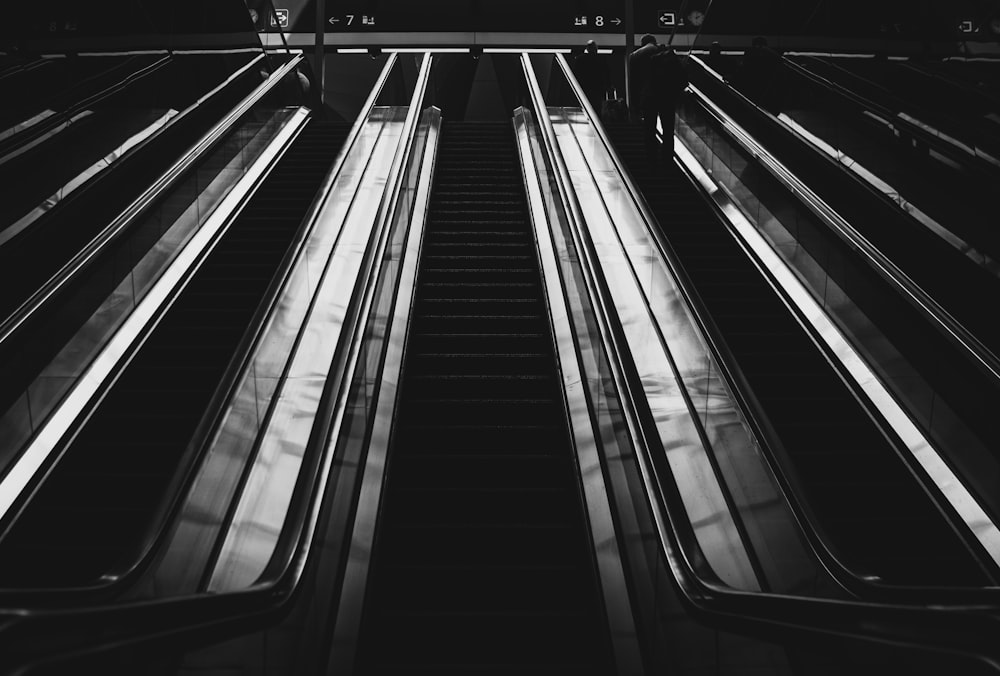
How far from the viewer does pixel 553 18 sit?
52.3ft

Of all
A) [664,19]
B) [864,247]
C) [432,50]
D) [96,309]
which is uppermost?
[664,19]

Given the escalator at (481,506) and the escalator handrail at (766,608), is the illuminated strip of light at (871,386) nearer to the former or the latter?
the escalator handrail at (766,608)

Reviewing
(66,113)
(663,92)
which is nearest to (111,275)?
(66,113)

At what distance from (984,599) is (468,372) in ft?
11.7

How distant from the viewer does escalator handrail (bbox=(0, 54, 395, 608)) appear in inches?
79.2

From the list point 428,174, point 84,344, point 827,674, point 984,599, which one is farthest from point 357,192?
point 984,599

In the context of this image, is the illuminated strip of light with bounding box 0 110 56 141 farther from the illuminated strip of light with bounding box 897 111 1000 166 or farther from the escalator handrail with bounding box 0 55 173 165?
the illuminated strip of light with bounding box 897 111 1000 166

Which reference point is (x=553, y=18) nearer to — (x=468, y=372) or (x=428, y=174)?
(x=428, y=174)

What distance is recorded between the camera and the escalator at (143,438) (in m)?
3.38

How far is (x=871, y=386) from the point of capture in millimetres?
4293

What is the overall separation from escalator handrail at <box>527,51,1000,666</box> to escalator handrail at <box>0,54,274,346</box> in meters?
2.89

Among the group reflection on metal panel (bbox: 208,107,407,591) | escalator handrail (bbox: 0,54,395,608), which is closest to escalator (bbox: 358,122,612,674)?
reflection on metal panel (bbox: 208,107,407,591)

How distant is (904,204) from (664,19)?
38.2 ft

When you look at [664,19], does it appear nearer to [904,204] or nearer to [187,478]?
[904,204]
